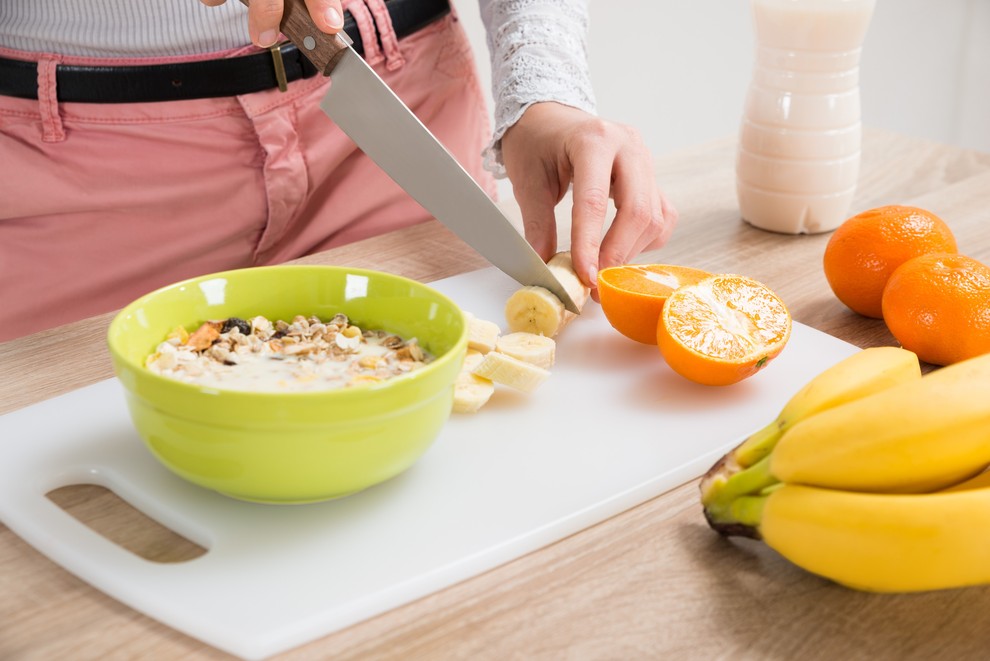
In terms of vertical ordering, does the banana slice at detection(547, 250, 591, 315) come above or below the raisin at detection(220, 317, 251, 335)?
below

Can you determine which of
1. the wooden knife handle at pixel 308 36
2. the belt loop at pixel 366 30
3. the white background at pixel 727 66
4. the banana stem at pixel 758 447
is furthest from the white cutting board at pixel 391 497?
the white background at pixel 727 66

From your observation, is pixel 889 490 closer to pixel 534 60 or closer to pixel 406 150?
pixel 406 150

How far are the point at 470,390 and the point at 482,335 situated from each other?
0.34ft

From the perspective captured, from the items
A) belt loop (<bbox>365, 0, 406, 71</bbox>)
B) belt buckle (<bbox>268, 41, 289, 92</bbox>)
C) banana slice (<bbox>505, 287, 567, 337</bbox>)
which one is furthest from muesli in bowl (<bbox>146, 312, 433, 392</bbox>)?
belt loop (<bbox>365, 0, 406, 71</bbox>)

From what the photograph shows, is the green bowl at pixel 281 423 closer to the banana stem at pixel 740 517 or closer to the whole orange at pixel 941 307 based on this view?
the banana stem at pixel 740 517

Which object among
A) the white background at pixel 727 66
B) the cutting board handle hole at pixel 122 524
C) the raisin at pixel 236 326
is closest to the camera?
the cutting board handle hole at pixel 122 524

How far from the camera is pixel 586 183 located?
49.6 inches

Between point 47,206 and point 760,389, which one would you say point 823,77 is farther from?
point 47,206

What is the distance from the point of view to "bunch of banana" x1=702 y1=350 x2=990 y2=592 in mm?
695

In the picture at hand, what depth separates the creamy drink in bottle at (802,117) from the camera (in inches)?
55.9

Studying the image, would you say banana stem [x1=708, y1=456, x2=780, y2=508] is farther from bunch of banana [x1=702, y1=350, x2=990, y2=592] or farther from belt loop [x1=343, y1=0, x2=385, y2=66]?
belt loop [x1=343, y1=0, x2=385, y2=66]

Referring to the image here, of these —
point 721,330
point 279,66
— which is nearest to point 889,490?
point 721,330

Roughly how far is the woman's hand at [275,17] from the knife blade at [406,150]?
11 mm

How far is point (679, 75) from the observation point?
336 centimetres
